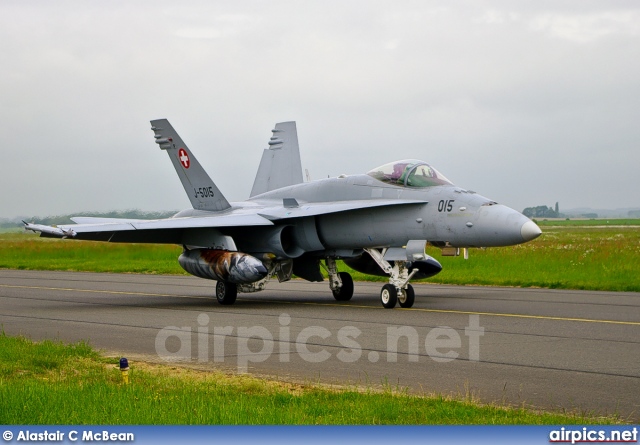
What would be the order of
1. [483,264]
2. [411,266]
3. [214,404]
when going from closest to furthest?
[214,404] → [411,266] → [483,264]

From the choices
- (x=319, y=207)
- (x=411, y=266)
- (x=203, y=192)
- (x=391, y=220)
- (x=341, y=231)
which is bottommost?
(x=411, y=266)

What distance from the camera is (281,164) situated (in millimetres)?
22125

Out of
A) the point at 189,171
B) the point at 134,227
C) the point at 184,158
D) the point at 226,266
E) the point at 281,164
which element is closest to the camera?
the point at 226,266

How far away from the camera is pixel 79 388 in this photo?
790 cm

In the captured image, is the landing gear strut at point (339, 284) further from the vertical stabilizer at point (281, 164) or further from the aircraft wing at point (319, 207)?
the vertical stabilizer at point (281, 164)

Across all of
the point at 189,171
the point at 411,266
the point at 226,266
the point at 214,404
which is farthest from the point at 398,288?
the point at 214,404

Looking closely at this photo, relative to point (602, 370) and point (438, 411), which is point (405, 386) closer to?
point (438, 411)

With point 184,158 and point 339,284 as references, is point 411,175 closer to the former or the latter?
point 339,284

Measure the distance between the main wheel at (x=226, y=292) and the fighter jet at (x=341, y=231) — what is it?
0.7 inches

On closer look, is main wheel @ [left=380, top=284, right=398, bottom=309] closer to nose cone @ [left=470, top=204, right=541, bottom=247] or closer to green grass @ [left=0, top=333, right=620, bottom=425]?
nose cone @ [left=470, top=204, right=541, bottom=247]

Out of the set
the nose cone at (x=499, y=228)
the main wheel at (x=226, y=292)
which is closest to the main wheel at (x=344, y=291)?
the main wheel at (x=226, y=292)

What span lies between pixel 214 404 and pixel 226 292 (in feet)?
34.3

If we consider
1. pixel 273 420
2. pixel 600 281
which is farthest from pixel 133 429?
pixel 600 281

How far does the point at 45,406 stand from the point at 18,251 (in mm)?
39232
